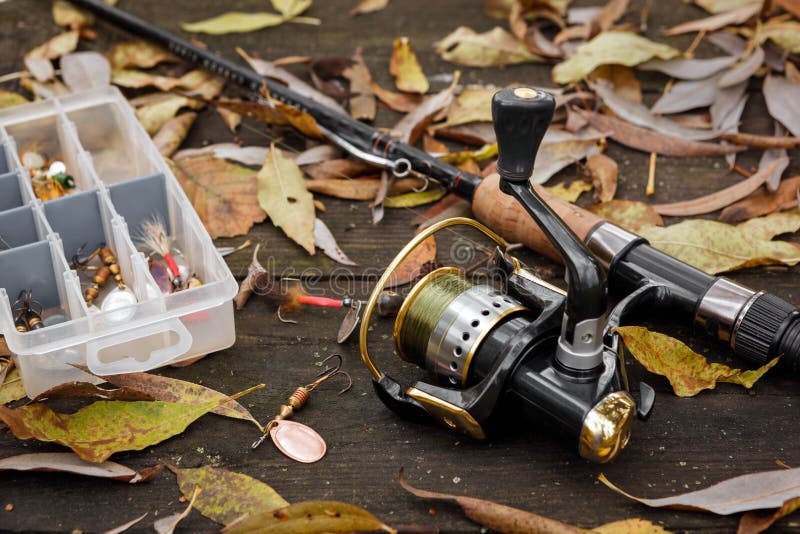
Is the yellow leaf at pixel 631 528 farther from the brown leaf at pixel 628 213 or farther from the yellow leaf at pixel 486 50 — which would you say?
the yellow leaf at pixel 486 50

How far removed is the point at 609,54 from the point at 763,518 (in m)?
1.22

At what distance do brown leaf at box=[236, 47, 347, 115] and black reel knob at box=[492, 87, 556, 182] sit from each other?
0.95 metres

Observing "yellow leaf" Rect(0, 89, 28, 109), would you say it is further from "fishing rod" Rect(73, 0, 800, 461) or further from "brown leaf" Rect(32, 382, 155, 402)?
"fishing rod" Rect(73, 0, 800, 461)

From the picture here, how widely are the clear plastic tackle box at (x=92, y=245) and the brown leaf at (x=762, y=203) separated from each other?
948mm

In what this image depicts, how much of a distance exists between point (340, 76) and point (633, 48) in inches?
27.1

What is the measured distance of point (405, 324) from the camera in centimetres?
128

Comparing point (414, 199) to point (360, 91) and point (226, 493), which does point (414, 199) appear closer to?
point (360, 91)

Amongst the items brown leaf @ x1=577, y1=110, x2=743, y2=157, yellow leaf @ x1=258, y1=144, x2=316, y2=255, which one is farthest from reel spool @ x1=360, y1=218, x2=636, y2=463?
brown leaf @ x1=577, y1=110, x2=743, y2=157

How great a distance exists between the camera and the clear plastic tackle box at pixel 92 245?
1.33 m

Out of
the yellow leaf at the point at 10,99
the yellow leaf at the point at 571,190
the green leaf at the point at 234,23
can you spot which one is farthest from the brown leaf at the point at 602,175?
the yellow leaf at the point at 10,99

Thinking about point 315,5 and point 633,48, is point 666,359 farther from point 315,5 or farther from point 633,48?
point 315,5

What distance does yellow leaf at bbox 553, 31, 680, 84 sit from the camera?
6.71 ft

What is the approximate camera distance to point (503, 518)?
44.9 inches

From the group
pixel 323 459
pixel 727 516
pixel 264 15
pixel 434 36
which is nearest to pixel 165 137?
pixel 264 15
